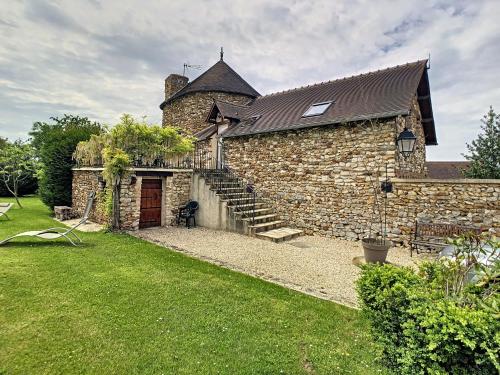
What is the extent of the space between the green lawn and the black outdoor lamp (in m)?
6.07

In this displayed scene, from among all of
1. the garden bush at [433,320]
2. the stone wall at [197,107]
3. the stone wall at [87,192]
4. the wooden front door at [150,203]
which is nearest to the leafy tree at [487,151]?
the garden bush at [433,320]

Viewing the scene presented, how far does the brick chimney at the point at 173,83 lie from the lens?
23.0 m

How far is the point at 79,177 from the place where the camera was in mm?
12922

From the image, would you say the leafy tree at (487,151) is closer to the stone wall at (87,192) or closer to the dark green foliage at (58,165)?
the stone wall at (87,192)

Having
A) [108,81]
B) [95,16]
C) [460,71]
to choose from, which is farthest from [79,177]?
[460,71]

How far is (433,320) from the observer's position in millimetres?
1979

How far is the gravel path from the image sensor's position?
17.2 ft

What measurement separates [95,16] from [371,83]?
34.6ft

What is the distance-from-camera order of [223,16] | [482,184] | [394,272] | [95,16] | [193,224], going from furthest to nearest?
[193,224], [223,16], [95,16], [482,184], [394,272]

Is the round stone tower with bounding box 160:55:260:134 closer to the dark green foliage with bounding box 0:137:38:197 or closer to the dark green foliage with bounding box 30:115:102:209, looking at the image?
the dark green foliage with bounding box 30:115:102:209

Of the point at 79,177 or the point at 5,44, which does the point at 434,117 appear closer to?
the point at 5,44

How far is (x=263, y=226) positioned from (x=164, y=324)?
644cm

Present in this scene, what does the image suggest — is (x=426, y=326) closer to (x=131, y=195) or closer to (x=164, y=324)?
(x=164, y=324)

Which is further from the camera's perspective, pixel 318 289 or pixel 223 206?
pixel 223 206
